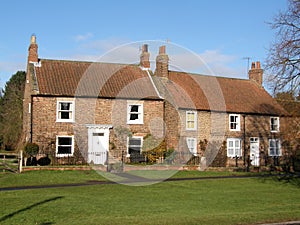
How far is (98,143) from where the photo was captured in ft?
107

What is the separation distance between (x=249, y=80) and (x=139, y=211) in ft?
115

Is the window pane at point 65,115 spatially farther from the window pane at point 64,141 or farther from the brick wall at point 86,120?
the window pane at point 64,141

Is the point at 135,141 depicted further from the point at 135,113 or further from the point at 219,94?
the point at 219,94

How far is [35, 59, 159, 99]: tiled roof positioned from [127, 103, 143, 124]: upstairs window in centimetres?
80

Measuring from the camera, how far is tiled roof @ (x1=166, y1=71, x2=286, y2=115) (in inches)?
1473

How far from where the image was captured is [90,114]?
32.3 m

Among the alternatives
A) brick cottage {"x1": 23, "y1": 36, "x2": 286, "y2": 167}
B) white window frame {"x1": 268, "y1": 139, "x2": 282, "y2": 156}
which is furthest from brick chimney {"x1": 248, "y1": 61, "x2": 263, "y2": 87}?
white window frame {"x1": 268, "y1": 139, "x2": 282, "y2": 156}

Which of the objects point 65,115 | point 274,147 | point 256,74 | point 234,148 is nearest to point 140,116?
point 65,115

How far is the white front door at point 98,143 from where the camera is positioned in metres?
32.1

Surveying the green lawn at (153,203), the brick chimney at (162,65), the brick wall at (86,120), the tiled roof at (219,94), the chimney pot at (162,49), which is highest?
the chimney pot at (162,49)

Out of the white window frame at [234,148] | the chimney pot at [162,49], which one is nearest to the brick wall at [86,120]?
the chimney pot at [162,49]

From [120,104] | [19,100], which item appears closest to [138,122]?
[120,104]

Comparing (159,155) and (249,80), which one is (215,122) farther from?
(249,80)

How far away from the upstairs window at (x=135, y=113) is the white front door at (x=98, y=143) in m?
2.27
